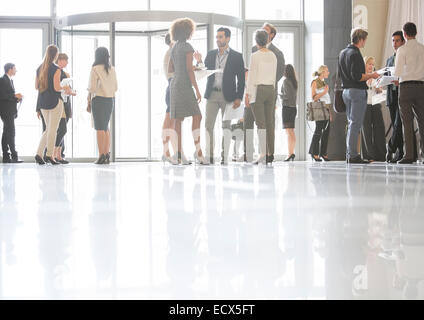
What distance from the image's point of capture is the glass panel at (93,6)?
11.7 metres

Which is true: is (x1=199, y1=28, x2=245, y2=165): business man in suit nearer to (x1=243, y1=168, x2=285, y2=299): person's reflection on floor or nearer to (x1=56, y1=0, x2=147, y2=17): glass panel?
(x1=56, y1=0, x2=147, y2=17): glass panel

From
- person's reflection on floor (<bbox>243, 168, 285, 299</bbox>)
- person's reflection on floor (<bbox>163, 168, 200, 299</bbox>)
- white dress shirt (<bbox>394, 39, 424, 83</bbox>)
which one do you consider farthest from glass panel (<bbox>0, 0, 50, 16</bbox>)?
person's reflection on floor (<bbox>243, 168, 285, 299</bbox>)

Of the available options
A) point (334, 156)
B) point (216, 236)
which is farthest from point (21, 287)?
point (334, 156)

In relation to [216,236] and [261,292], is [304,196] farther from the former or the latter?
[261,292]

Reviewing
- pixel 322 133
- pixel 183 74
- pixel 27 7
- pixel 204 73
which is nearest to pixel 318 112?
pixel 322 133

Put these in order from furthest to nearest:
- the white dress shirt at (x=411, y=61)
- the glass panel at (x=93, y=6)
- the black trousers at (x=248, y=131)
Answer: the glass panel at (x=93, y=6) → the black trousers at (x=248, y=131) → the white dress shirt at (x=411, y=61)

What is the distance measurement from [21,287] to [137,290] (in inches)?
6.9

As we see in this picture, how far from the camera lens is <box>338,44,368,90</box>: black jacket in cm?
751

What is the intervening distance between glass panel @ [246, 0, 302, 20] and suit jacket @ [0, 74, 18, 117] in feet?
16.5

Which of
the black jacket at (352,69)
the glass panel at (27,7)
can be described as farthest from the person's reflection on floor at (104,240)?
the glass panel at (27,7)

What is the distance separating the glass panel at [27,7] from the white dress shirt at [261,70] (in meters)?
6.68

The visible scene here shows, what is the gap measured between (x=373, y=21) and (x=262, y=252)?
426 inches

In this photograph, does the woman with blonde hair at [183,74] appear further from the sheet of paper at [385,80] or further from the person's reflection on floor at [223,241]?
the person's reflection on floor at [223,241]

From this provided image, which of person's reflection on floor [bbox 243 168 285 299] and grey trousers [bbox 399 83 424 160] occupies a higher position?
grey trousers [bbox 399 83 424 160]
